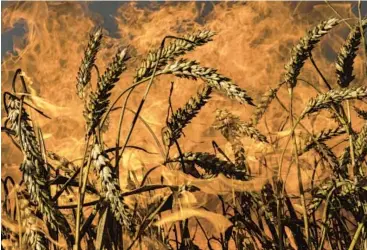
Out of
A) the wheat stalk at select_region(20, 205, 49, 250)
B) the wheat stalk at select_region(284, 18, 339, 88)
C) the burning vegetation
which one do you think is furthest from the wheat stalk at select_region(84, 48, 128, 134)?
the wheat stalk at select_region(284, 18, 339, 88)

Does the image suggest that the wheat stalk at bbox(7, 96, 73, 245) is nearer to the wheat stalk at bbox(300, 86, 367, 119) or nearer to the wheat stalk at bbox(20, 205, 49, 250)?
the wheat stalk at bbox(20, 205, 49, 250)

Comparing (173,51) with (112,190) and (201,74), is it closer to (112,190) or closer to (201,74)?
(201,74)

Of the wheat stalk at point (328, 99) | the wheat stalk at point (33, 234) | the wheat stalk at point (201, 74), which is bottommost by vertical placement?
the wheat stalk at point (33, 234)

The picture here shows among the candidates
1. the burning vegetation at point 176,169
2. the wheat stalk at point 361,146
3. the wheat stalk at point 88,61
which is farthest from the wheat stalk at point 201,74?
the wheat stalk at point 361,146

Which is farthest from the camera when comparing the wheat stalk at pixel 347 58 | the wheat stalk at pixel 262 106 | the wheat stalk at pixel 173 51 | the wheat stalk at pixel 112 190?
the wheat stalk at pixel 262 106

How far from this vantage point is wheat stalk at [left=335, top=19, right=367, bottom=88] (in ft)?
2.31

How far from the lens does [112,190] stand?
463 mm

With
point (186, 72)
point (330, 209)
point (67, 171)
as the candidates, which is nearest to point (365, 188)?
point (330, 209)

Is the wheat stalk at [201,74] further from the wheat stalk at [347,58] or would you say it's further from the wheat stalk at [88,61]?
the wheat stalk at [347,58]

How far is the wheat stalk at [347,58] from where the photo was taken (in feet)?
2.31

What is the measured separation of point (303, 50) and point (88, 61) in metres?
0.25

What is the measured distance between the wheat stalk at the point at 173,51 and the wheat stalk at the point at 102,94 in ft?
0.07

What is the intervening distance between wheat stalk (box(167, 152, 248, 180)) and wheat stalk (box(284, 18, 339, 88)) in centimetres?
13

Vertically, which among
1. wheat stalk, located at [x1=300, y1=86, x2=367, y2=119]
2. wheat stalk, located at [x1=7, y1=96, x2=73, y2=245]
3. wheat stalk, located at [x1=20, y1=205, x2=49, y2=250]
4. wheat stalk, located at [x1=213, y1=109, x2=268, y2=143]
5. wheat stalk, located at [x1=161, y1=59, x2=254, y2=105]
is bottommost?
wheat stalk, located at [x1=20, y1=205, x2=49, y2=250]
